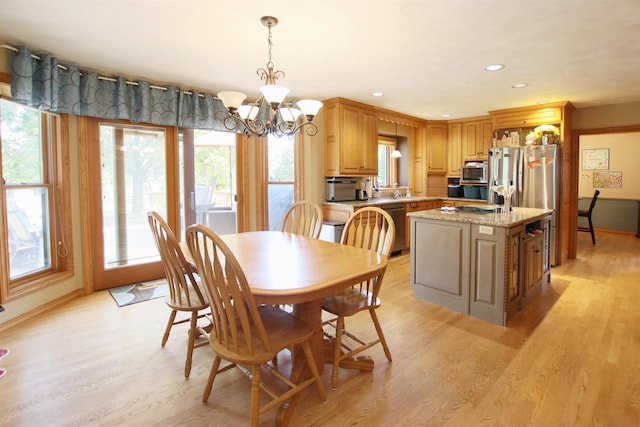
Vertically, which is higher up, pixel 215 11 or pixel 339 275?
pixel 215 11

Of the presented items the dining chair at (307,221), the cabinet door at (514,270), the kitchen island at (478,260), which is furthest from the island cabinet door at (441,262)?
the dining chair at (307,221)

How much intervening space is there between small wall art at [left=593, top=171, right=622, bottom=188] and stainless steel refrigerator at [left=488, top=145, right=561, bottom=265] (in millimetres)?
4079

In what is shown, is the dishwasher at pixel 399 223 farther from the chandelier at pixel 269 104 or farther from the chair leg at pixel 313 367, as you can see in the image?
the chair leg at pixel 313 367

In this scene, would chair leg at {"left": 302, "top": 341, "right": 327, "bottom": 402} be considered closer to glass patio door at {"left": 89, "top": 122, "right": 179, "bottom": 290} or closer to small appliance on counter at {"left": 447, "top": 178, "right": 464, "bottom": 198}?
glass patio door at {"left": 89, "top": 122, "right": 179, "bottom": 290}

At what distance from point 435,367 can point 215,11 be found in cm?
267

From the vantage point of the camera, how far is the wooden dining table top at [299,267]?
1.54 metres

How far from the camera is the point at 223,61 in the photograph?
3121 millimetres

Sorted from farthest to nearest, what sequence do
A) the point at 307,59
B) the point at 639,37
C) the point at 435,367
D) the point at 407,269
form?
the point at 407,269
the point at 307,59
the point at 639,37
the point at 435,367

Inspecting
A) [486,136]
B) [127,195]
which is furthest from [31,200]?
[486,136]

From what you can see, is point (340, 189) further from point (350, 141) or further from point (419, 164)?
point (419, 164)

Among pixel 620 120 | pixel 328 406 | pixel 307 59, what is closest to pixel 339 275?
pixel 328 406

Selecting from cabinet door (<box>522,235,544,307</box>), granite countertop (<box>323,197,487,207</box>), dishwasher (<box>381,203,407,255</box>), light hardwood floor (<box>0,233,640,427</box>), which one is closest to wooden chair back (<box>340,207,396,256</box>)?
light hardwood floor (<box>0,233,640,427</box>)

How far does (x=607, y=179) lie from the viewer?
7465 millimetres

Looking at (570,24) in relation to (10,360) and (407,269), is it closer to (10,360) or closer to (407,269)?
(407,269)
